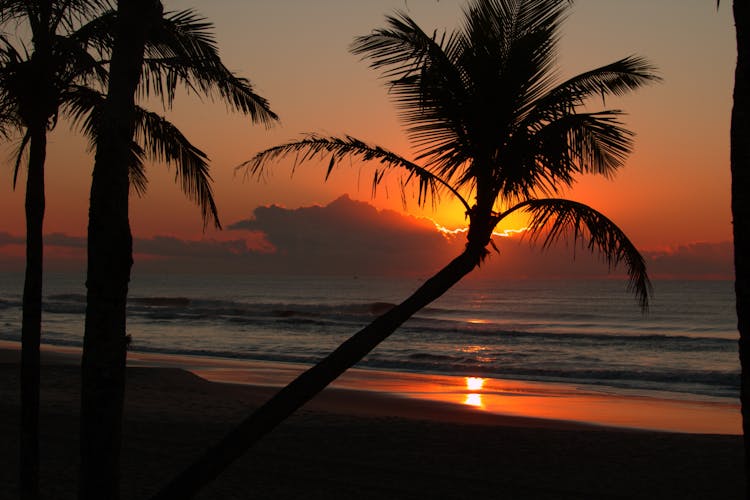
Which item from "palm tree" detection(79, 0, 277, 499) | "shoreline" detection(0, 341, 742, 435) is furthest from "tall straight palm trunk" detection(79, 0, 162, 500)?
"shoreline" detection(0, 341, 742, 435)

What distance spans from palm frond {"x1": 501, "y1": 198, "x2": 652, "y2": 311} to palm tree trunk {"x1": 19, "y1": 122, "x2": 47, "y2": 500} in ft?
11.4

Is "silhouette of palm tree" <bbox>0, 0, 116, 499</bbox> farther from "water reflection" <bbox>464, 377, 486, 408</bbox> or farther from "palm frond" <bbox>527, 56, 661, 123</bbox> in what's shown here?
"water reflection" <bbox>464, 377, 486, 408</bbox>

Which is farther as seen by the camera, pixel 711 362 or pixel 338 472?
pixel 711 362

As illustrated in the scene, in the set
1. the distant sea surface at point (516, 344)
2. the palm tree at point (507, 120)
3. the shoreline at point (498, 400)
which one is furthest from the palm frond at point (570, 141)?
the distant sea surface at point (516, 344)

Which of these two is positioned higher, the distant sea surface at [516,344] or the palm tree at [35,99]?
the palm tree at [35,99]

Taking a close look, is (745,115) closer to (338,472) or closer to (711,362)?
(338,472)

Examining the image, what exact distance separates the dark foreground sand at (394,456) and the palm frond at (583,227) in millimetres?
4187

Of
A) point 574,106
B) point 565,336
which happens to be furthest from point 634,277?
point 565,336

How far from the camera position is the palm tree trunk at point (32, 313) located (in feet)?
19.6

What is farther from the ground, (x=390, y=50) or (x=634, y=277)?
(x=390, y=50)

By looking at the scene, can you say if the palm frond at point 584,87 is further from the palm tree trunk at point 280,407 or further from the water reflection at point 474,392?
the water reflection at point 474,392

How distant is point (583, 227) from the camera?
18.6 ft

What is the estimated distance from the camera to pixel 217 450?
4750 mm

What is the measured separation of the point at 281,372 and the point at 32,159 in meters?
17.9
